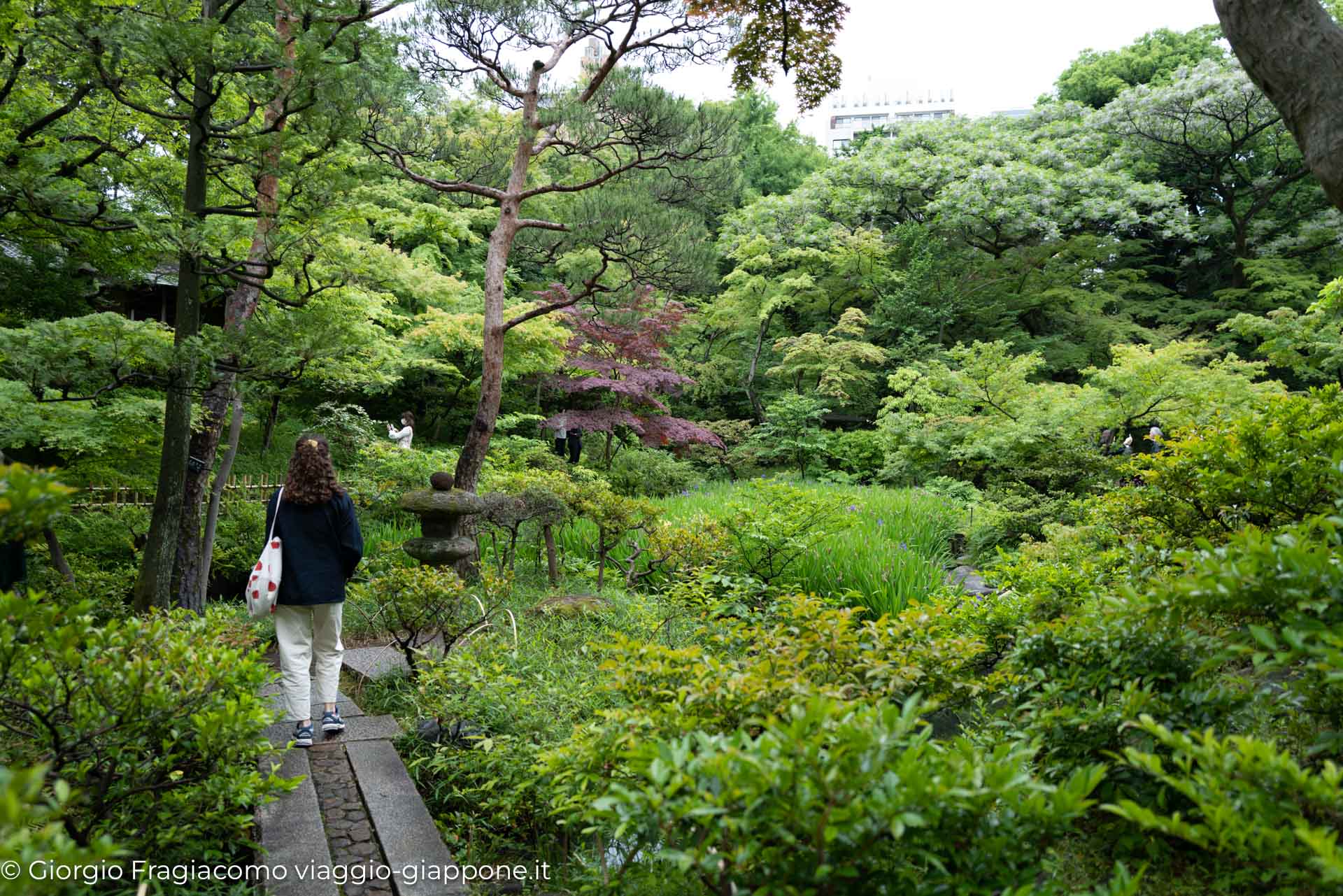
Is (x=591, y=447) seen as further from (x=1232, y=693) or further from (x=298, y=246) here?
(x=1232, y=693)

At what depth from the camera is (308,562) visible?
3498mm

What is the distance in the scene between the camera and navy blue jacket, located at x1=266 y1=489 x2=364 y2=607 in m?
3.47

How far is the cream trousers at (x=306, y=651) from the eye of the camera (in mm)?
3492

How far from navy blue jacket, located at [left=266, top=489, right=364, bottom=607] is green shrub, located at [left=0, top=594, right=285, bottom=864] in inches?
41.3

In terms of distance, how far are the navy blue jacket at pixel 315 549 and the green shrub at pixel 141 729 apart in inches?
41.3

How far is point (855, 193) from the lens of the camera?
56.6 ft

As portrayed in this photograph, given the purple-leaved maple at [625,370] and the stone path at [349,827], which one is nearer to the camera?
the stone path at [349,827]

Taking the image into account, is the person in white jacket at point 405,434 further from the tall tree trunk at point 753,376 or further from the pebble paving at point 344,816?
the pebble paving at point 344,816

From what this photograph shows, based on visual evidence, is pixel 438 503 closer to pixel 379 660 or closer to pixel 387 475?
pixel 379 660

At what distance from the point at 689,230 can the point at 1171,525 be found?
5103mm

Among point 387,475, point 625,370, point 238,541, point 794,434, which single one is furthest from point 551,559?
point 794,434

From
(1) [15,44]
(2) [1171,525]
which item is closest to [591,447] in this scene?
(1) [15,44]

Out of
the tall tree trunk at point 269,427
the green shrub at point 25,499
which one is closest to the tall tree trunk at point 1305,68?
the green shrub at point 25,499

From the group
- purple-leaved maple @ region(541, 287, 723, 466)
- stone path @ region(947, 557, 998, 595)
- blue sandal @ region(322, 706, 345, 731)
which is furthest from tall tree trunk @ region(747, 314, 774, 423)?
blue sandal @ region(322, 706, 345, 731)
